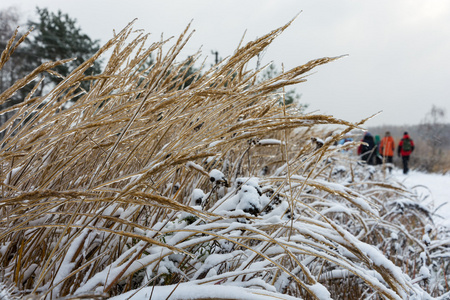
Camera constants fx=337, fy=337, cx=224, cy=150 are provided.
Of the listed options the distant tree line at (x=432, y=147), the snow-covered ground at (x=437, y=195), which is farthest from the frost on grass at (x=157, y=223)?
the distant tree line at (x=432, y=147)

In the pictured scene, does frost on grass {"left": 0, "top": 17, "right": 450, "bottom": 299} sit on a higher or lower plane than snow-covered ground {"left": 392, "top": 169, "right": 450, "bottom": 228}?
higher

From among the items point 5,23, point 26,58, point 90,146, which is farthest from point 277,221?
point 5,23

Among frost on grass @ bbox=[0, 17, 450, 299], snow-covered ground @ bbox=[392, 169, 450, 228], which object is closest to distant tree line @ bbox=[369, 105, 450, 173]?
snow-covered ground @ bbox=[392, 169, 450, 228]

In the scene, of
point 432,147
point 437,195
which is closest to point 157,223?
point 437,195

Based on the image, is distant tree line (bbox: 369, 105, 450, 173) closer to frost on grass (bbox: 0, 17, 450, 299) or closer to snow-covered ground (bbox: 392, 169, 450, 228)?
snow-covered ground (bbox: 392, 169, 450, 228)

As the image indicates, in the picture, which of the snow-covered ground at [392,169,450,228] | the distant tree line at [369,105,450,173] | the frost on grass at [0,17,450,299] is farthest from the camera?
the distant tree line at [369,105,450,173]

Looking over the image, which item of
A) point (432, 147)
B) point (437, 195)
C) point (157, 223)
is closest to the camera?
point (157, 223)

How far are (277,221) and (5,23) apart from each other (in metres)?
30.6

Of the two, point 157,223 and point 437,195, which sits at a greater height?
point 157,223

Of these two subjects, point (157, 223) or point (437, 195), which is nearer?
point (157, 223)

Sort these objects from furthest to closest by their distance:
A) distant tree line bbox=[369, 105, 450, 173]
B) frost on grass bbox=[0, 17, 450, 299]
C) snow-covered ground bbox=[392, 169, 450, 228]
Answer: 1. distant tree line bbox=[369, 105, 450, 173]
2. snow-covered ground bbox=[392, 169, 450, 228]
3. frost on grass bbox=[0, 17, 450, 299]

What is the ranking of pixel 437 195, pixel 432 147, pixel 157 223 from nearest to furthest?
pixel 157 223
pixel 437 195
pixel 432 147

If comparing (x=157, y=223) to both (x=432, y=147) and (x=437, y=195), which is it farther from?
(x=432, y=147)

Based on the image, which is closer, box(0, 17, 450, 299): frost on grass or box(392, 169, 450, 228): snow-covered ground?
box(0, 17, 450, 299): frost on grass
